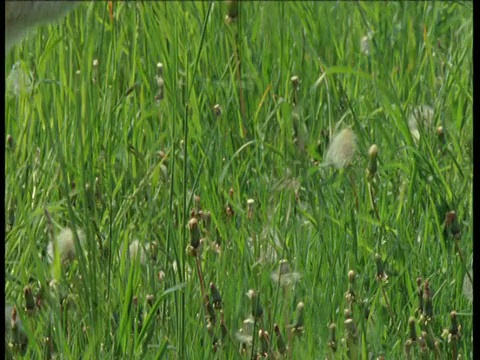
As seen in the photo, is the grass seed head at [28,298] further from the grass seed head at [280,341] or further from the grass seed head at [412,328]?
the grass seed head at [412,328]

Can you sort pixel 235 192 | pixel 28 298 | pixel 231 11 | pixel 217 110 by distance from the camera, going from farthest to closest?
1. pixel 231 11
2. pixel 217 110
3. pixel 235 192
4. pixel 28 298

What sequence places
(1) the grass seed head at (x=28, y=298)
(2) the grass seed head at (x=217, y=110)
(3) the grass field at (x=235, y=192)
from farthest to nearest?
(2) the grass seed head at (x=217, y=110) → (3) the grass field at (x=235, y=192) → (1) the grass seed head at (x=28, y=298)

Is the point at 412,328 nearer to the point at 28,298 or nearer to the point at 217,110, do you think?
the point at 28,298

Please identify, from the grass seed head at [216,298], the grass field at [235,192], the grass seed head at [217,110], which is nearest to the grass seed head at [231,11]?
the grass field at [235,192]

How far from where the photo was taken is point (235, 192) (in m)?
2.38

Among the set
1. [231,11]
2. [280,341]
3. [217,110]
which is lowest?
[280,341]

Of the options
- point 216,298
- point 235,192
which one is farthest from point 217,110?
point 216,298

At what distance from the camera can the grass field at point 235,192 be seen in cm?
196

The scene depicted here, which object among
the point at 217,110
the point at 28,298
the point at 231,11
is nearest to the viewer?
the point at 28,298

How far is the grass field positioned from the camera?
1957 mm

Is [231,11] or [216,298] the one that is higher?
[231,11]

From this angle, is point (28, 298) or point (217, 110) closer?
point (28, 298)

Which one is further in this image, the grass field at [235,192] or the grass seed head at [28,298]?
the grass field at [235,192]

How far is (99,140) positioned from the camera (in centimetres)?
248
